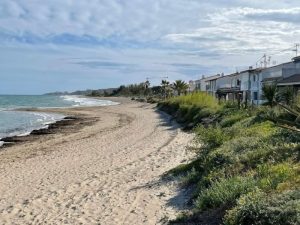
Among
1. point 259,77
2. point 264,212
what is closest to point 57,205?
point 264,212

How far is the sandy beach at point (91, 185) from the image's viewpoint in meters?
9.13

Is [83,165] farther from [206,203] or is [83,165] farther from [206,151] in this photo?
[206,203]

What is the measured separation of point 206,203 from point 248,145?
3.63 metres

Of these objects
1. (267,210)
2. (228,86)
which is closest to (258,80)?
(228,86)

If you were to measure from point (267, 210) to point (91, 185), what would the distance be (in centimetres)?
701

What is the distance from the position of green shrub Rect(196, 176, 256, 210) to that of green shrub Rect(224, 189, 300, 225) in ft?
2.50

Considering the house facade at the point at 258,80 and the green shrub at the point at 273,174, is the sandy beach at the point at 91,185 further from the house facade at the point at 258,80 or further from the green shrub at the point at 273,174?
the house facade at the point at 258,80

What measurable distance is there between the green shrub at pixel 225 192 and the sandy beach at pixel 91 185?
88 centimetres

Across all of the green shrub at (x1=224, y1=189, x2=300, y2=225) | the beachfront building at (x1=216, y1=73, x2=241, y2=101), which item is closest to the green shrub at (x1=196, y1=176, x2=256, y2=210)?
the green shrub at (x1=224, y1=189, x2=300, y2=225)

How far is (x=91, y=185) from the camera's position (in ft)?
39.7

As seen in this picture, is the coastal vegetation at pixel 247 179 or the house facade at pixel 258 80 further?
the house facade at pixel 258 80

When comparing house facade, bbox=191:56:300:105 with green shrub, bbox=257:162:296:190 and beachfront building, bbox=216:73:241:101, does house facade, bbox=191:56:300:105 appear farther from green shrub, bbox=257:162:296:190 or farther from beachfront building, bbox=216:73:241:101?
green shrub, bbox=257:162:296:190

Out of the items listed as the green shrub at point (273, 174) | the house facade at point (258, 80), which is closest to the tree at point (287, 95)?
the house facade at point (258, 80)

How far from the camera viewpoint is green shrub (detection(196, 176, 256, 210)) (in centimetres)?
745
